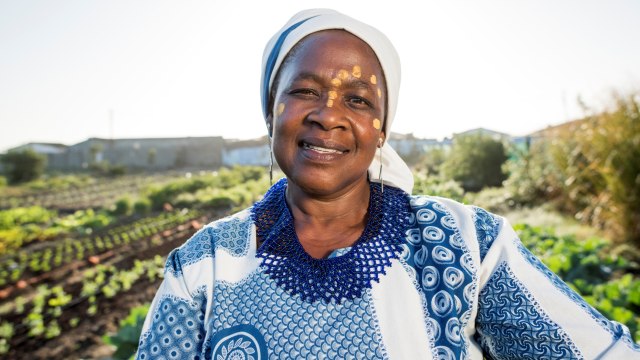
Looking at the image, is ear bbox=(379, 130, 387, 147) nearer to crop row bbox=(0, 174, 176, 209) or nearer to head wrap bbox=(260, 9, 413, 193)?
head wrap bbox=(260, 9, 413, 193)

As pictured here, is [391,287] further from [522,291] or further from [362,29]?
[362,29]

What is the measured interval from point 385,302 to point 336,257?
0.69ft

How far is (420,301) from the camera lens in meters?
1.30

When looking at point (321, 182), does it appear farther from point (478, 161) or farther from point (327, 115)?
point (478, 161)

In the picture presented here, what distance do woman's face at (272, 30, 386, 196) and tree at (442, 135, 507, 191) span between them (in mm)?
17647

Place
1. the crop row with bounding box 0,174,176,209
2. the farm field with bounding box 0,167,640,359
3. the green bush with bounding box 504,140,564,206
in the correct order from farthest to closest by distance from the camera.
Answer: the crop row with bounding box 0,174,176,209 → the green bush with bounding box 504,140,564,206 → the farm field with bounding box 0,167,640,359

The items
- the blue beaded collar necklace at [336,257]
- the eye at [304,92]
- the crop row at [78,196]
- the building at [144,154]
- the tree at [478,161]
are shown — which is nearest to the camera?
the blue beaded collar necklace at [336,257]

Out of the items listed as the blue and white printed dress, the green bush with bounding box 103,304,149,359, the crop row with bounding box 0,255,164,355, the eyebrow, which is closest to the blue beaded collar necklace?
the blue and white printed dress

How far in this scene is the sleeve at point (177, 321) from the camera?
4.21 ft

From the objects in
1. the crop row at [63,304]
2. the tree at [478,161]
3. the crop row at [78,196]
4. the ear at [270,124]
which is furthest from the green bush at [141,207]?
the ear at [270,124]

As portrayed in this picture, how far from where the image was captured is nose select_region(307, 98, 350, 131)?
1374 millimetres

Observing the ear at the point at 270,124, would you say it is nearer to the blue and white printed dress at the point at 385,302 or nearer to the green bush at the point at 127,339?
the blue and white printed dress at the point at 385,302

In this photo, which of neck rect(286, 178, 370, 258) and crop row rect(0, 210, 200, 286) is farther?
crop row rect(0, 210, 200, 286)

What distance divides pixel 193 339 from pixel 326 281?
423 mm
